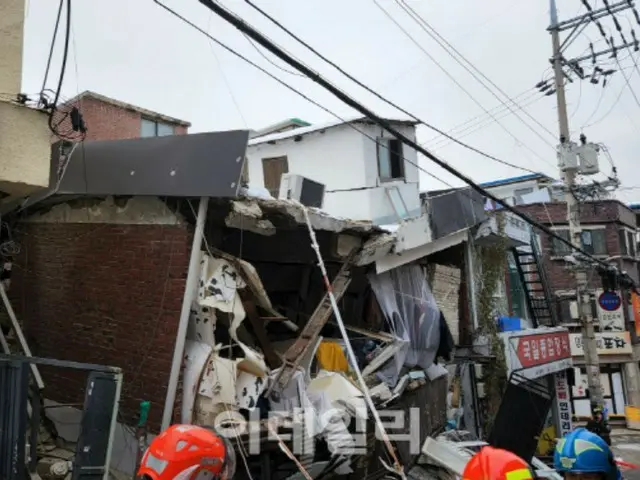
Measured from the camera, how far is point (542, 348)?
50.0 ft

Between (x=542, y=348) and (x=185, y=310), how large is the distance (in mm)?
12546

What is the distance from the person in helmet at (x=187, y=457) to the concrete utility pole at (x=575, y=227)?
14.6m

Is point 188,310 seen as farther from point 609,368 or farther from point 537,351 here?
point 609,368

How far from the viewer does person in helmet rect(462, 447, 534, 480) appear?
2.96 metres

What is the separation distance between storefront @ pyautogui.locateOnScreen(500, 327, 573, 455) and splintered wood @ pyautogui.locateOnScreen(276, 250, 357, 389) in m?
6.93

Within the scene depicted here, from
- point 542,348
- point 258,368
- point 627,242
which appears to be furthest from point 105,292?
point 627,242

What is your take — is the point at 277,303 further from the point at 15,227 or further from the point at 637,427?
the point at 637,427

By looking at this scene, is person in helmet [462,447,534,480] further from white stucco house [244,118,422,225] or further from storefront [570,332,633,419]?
storefront [570,332,633,419]

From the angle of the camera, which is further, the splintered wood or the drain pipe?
the splintered wood

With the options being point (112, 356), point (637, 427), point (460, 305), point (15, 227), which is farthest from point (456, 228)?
point (637, 427)

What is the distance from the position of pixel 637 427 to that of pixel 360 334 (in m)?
25.4

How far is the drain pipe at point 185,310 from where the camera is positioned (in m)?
5.61

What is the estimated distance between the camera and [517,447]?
40.9 feet

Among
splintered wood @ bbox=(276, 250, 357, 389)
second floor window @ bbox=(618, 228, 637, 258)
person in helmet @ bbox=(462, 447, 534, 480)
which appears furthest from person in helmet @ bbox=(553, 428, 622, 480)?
second floor window @ bbox=(618, 228, 637, 258)
